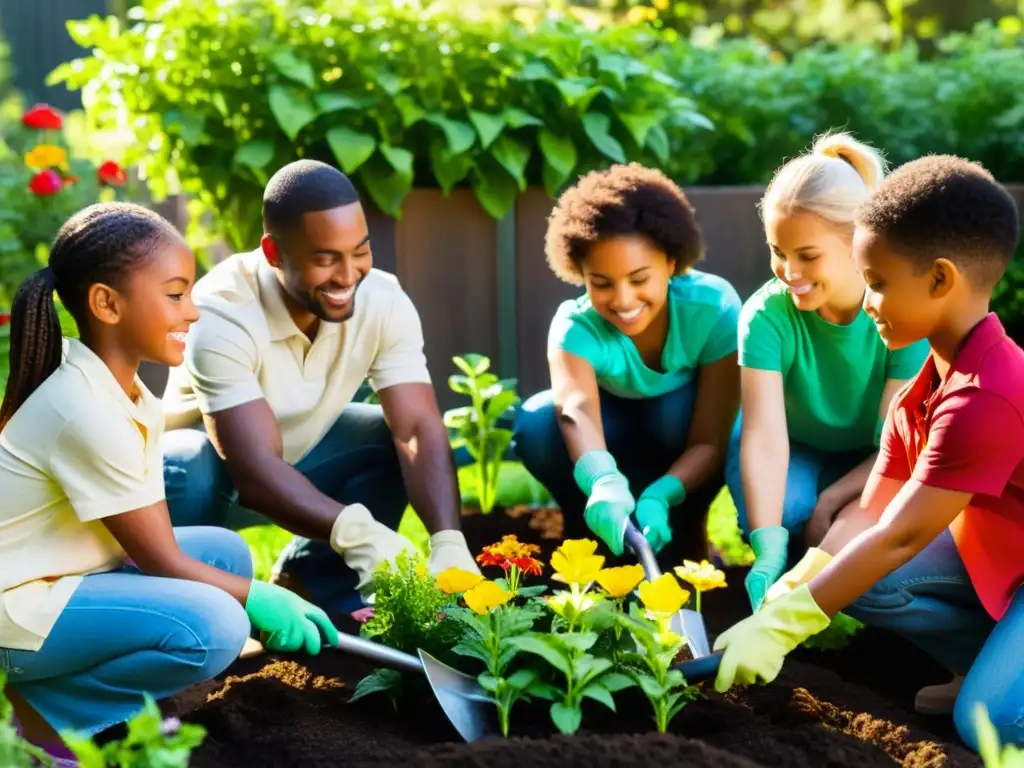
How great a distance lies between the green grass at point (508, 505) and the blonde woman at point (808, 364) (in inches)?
25.9

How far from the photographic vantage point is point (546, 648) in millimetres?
2035

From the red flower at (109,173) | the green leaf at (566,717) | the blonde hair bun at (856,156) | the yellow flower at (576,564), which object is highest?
the red flower at (109,173)

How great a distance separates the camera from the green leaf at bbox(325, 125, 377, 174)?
3.84m

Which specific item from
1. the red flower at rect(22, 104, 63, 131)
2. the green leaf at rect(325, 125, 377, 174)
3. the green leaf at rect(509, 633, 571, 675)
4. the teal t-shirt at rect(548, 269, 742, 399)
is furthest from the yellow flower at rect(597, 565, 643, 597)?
the red flower at rect(22, 104, 63, 131)

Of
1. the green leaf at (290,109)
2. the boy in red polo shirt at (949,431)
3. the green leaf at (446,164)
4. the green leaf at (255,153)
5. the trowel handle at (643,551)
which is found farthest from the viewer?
the green leaf at (446,164)

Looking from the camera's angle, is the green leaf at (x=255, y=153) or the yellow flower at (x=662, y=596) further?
the green leaf at (x=255, y=153)

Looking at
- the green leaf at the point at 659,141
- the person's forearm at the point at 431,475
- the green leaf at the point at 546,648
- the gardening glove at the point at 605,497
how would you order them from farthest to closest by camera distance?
the green leaf at the point at 659,141 < the person's forearm at the point at 431,475 < the gardening glove at the point at 605,497 < the green leaf at the point at 546,648

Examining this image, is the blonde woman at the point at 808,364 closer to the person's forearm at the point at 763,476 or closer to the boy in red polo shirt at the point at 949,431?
the person's forearm at the point at 763,476

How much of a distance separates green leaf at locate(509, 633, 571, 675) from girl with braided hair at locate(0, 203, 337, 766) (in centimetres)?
41

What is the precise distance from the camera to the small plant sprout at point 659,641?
2051 mm

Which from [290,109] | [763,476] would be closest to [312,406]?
[763,476]

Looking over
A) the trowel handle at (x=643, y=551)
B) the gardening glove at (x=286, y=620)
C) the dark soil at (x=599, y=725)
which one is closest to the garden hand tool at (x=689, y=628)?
the trowel handle at (x=643, y=551)

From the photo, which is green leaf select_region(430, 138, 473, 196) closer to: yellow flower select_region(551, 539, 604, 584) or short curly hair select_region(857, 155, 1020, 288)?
short curly hair select_region(857, 155, 1020, 288)

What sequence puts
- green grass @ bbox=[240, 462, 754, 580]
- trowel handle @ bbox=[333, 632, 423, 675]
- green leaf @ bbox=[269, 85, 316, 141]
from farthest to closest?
green leaf @ bbox=[269, 85, 316, 141], green grass @ bbox=[240, 462, 754, 580], trowel handle @ bbox=[333, 632, 423, 675]
